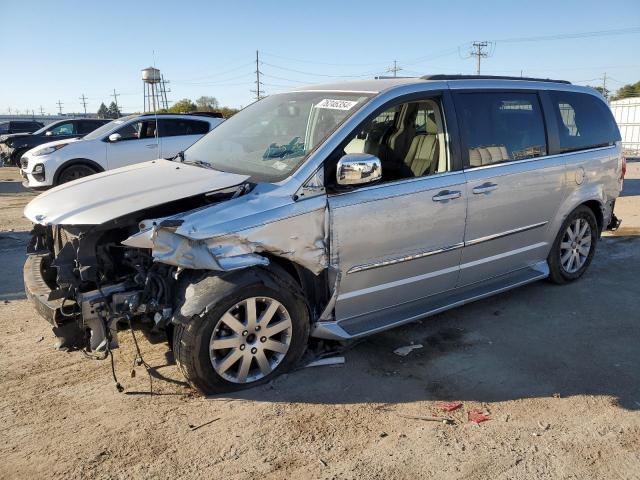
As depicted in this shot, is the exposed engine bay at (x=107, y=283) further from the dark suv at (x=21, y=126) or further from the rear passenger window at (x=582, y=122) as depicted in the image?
the dark suv at (x=21, y=126)

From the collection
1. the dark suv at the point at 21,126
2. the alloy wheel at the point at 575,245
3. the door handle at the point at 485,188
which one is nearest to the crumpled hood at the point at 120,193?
the door handle at the point at 485,188

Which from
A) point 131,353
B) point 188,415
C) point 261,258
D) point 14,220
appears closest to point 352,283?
point 261,258

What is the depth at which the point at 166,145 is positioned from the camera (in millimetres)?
11734

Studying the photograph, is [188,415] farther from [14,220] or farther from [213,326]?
[14,220]

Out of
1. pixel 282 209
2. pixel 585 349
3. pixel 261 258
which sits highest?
pixel 282 209

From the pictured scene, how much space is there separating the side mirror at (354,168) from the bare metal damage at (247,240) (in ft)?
0.72

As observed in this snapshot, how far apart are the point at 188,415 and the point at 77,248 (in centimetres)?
126

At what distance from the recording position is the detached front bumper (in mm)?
3299

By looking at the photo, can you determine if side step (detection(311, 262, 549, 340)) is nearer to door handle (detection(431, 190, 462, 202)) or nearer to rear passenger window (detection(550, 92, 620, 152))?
door handle (detection(431, 190, 462, 202))

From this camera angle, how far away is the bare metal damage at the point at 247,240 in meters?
3.09

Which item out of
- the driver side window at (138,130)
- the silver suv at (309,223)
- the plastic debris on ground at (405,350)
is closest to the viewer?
the silver suv at (309,223)

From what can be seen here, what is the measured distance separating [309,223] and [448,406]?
1410mm

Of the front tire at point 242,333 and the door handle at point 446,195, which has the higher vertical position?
the door handle at point 446,195

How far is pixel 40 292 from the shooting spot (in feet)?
11.7
